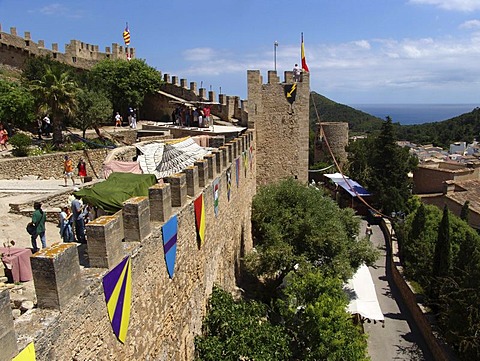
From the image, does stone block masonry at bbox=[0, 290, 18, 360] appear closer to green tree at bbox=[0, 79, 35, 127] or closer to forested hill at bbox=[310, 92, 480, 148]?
green tree at bbox=[0, 79, 35, 127]

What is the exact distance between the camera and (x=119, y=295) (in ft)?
15.0

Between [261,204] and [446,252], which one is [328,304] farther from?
[446,252]

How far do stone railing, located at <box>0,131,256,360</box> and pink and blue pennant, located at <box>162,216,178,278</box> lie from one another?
0.11 metres

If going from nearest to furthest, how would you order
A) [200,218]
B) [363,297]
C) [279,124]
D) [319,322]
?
[200,218] < [319,322] < [363,297] < [279,124]

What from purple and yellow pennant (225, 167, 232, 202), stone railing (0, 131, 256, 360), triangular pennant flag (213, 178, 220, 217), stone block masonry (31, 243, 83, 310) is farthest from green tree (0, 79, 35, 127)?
stone block masonry (31, 243, 83, 310)

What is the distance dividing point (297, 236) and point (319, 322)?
4.27 metres

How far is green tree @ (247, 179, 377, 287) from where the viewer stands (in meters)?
12.6

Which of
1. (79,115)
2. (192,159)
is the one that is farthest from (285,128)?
(79,115)

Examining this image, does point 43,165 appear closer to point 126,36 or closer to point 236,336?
point 236,336

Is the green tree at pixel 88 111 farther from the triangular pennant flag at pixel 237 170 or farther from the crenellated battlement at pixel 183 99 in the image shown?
the triangular pennant flag at pixel 237 170

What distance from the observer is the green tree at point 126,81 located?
26781 mm

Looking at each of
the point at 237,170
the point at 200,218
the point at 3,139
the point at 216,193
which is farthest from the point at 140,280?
the point at 3,139

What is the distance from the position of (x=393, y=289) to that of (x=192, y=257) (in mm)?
12058

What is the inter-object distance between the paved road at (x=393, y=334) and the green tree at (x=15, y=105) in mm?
15849
